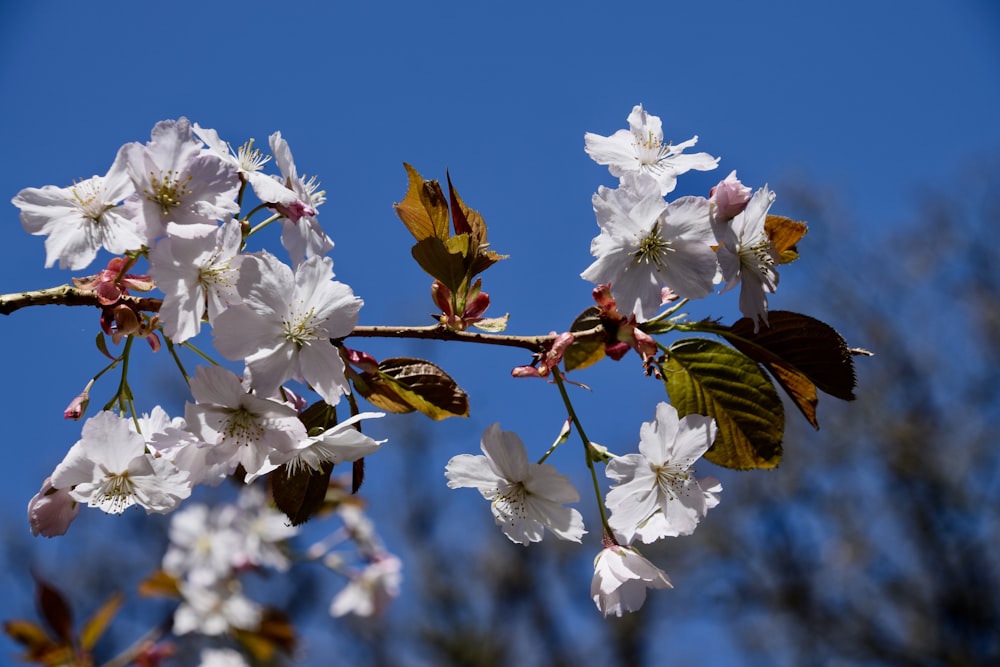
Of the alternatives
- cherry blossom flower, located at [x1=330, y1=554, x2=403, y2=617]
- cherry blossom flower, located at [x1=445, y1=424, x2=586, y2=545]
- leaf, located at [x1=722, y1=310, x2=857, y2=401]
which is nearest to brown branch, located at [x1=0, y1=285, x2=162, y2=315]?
cherry blossom flower, located at [x1=445, y1=424, x2=586, y2=545]

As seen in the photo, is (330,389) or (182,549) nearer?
(330,389)

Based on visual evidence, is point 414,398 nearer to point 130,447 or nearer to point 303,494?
point 303,494

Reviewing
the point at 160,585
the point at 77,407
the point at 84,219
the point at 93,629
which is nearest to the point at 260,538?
the point at 160,585

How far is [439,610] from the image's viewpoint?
36.1 feet

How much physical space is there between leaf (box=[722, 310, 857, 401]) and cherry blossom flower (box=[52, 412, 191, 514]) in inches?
23.2

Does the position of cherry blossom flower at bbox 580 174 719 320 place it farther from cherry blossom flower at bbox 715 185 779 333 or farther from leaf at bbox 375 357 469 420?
leaf at bbox 375 357 469 420

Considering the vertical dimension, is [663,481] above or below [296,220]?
below

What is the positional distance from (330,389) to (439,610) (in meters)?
10.9

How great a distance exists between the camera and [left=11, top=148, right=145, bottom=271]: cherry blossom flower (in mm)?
766

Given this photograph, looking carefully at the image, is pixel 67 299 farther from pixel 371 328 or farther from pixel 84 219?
pixel 371 328

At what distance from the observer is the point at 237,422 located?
0.74 meters

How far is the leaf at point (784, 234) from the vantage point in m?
0.86

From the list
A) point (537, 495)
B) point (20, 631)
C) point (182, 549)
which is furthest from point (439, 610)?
point (537, 495)

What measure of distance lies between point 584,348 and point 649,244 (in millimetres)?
120
